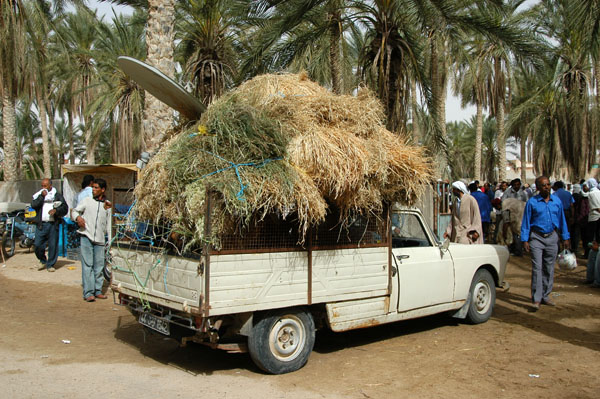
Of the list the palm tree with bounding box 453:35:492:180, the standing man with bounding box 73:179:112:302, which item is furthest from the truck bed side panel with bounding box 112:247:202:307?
the palm tree with bounding box 453:35:492:180

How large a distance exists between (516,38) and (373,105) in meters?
5.59

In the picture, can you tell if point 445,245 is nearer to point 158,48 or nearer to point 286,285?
point 286,285

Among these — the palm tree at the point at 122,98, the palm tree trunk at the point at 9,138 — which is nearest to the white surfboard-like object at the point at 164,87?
the palm tree at the point at 122,98

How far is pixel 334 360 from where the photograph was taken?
5816 millimetres

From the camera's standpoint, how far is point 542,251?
8102 mm

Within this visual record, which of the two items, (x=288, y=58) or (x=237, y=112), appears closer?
(x=237, y=112)

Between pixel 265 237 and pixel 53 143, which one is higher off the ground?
pixel 53 143

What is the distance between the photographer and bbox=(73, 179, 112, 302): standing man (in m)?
8.39

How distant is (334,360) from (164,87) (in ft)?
12.5

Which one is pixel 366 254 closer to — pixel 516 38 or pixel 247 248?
pixel 247 248

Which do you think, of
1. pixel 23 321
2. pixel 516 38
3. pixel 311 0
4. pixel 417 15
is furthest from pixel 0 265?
pixel 516 38

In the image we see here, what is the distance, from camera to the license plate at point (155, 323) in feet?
17.2

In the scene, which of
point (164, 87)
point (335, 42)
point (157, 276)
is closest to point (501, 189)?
point (335, 42)

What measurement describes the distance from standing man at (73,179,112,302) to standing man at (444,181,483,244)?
565cm
